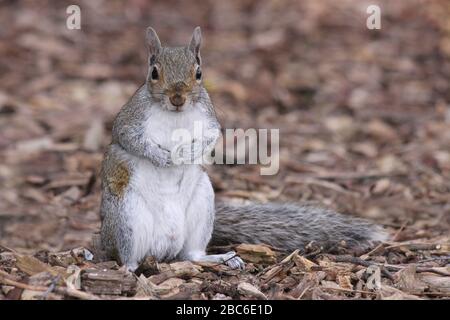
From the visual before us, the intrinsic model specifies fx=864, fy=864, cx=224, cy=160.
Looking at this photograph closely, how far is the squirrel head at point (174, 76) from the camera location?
3.70 m

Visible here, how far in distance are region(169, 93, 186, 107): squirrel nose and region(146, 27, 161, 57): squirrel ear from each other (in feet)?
0.94

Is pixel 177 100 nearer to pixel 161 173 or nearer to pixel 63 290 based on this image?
pixel 161 173

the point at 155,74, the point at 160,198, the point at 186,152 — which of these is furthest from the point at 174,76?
the point at 160,198

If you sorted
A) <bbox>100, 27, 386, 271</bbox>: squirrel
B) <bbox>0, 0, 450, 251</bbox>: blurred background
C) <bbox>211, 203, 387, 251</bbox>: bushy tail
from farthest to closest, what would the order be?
<bbox>0, 0, 450, 251</bbox>: blurred background < <bbox>211, 203, 387, 251</bbox>: bushy tail < <bbox>100, 27, 386, 271</bbox>: squirrel

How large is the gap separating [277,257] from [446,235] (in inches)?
46.1

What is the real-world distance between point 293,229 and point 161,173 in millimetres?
795

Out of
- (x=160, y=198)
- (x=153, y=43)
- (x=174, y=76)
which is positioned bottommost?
(x=160, y=198)

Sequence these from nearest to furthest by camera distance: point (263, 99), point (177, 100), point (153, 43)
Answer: point (177, 100), point (153, 43), point (263, 99)

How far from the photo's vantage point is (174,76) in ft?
12.3

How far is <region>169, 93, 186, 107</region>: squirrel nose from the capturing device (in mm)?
3676
